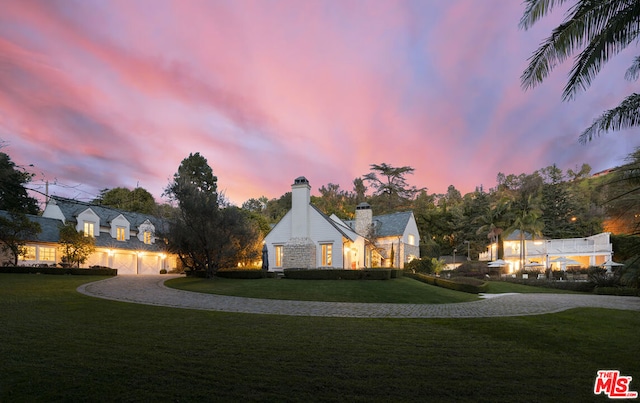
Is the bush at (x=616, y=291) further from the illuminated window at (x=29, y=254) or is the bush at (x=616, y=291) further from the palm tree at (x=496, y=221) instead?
the illuminated window at (x=29, y=254)

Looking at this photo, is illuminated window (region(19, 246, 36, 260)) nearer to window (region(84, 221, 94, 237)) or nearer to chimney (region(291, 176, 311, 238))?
window (region(84, 221, 94, 237))

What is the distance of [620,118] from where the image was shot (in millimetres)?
5305

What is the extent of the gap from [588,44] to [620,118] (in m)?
1.23

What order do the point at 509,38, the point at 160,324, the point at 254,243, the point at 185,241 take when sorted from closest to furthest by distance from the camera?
the point at 509,38, the point at 160,324, the point at 185,241, the point at 254,243

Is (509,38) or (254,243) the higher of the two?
(509,38)

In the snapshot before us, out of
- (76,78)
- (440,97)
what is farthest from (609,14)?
(76,78)

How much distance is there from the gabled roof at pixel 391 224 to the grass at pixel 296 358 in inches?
1152

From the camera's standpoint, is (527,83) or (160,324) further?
(160,324)

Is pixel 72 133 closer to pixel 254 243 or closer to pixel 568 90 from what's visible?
pixel 254 243

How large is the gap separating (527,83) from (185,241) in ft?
71.4

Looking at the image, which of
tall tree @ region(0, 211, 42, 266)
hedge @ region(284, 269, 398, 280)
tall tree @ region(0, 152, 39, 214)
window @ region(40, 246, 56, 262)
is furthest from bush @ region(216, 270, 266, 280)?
window @ region(40, 246, 56, 262)

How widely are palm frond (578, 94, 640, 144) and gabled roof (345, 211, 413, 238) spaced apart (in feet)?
108

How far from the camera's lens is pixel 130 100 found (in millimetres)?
20047

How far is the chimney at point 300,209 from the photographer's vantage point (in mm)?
28406
